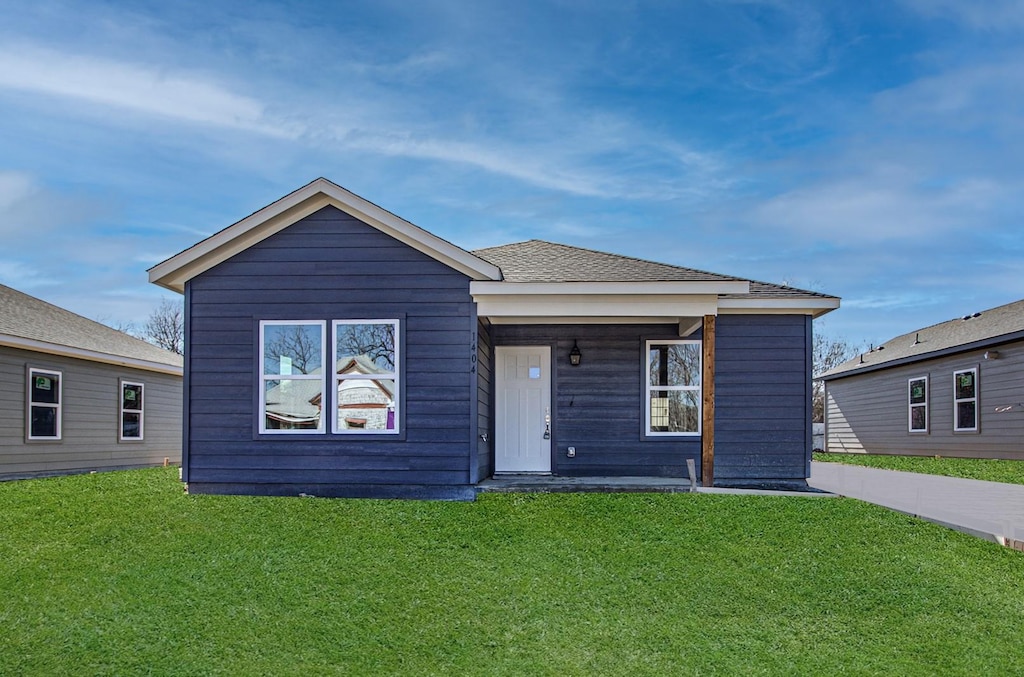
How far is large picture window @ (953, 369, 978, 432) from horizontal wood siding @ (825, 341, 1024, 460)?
14cm

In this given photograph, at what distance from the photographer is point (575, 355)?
12.4 m

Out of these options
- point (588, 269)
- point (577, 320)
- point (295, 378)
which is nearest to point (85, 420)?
point (295, 378)

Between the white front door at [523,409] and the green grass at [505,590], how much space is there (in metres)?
2.41

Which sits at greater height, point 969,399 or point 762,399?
point 762,399

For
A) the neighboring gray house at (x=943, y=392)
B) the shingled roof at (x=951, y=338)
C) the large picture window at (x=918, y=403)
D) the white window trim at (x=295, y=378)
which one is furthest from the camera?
the large picture window at (x=918, y=403)

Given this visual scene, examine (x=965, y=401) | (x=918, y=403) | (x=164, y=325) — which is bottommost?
(x=918, y=403)

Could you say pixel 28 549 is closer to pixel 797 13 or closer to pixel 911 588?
pixel 911 588

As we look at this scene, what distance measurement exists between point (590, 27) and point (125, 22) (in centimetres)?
726

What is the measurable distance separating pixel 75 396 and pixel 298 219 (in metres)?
8.29

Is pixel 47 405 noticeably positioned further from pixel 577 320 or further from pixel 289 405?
pixel 577 320

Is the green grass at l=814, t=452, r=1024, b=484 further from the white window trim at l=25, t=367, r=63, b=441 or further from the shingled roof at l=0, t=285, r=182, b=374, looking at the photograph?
the white window trim at l=25, t=367, r=63, b=441

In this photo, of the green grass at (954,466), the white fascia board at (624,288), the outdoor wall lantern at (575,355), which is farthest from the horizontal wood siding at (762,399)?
the green grass at (954,466)

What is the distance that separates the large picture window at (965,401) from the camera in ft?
58.0

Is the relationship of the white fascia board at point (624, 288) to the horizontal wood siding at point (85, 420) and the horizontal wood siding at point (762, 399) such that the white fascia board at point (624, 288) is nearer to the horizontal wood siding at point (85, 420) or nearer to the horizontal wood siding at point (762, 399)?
the horizontal wood siding at point (762, 399)
